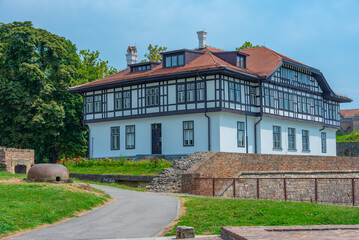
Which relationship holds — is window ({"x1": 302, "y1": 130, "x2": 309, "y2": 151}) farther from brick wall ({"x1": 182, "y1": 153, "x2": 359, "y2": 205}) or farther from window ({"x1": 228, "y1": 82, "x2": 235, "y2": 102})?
window ({"x1": 228, "y1": 82, "x2": 235, "y2": 102})

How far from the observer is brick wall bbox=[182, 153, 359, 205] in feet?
90.9

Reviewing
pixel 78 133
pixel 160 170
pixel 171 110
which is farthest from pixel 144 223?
pixel 78 133

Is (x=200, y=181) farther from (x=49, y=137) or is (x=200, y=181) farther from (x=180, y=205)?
(x=49, y=137)

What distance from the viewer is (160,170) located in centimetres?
3188

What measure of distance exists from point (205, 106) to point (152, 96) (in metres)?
5.20

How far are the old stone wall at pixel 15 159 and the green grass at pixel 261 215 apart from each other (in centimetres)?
1682

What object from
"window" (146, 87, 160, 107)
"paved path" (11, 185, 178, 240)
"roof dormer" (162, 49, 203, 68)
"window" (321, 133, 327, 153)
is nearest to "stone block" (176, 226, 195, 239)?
"paved path" (11, 185, 178, 240)

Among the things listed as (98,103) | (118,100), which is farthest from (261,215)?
(98,103)

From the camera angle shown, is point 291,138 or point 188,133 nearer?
point 188,133

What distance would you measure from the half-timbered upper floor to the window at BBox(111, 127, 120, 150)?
3.45 ft

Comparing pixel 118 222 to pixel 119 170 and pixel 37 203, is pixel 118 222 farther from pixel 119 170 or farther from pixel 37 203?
pixel 119 170

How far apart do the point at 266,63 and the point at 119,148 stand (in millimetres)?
13567

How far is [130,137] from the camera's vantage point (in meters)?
41.8

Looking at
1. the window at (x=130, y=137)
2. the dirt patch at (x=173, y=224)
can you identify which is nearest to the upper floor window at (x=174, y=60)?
the window at (x=130, y=137)
